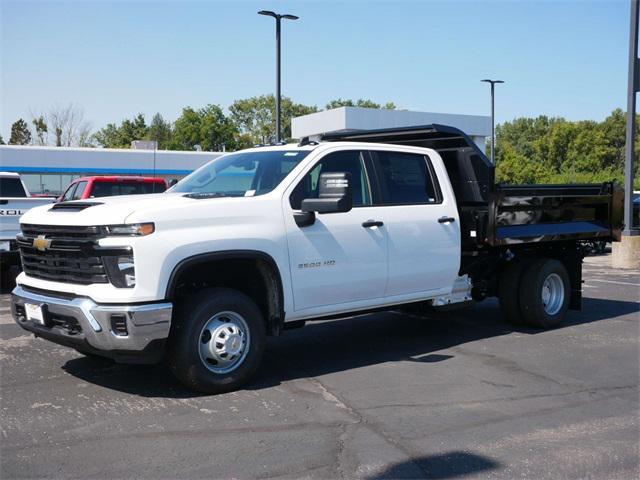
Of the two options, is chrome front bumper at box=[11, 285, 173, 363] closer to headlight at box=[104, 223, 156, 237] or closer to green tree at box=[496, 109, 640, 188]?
headlight at box=[104, 223, 156, 237]

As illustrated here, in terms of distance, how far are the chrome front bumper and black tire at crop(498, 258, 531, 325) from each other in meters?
4.71

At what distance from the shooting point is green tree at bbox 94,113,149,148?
85750mm

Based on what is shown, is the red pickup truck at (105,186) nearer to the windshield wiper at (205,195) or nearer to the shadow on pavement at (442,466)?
the windshield wiper at (205,195)

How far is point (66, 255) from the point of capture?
218 inches

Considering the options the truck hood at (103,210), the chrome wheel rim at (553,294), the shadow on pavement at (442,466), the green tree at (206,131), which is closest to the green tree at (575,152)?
the green tree at (206,131)

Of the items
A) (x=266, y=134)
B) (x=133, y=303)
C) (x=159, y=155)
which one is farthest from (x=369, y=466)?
(x=266, y=134)

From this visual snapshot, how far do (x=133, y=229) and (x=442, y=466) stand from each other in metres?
2.72

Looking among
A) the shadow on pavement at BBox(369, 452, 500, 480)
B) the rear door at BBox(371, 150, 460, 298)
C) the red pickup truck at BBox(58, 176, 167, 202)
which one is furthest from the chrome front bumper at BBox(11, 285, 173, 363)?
the red pickup truck at BBox(58, 176, 167, 202)

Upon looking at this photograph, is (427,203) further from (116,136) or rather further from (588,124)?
(116,136)

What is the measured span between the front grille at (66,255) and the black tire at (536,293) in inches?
202

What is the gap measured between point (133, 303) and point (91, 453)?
1141 millimetres

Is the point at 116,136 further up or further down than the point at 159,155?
further up

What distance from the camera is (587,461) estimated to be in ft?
14.6

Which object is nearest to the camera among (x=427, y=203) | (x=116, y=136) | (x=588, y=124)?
(x=427, y=203)
